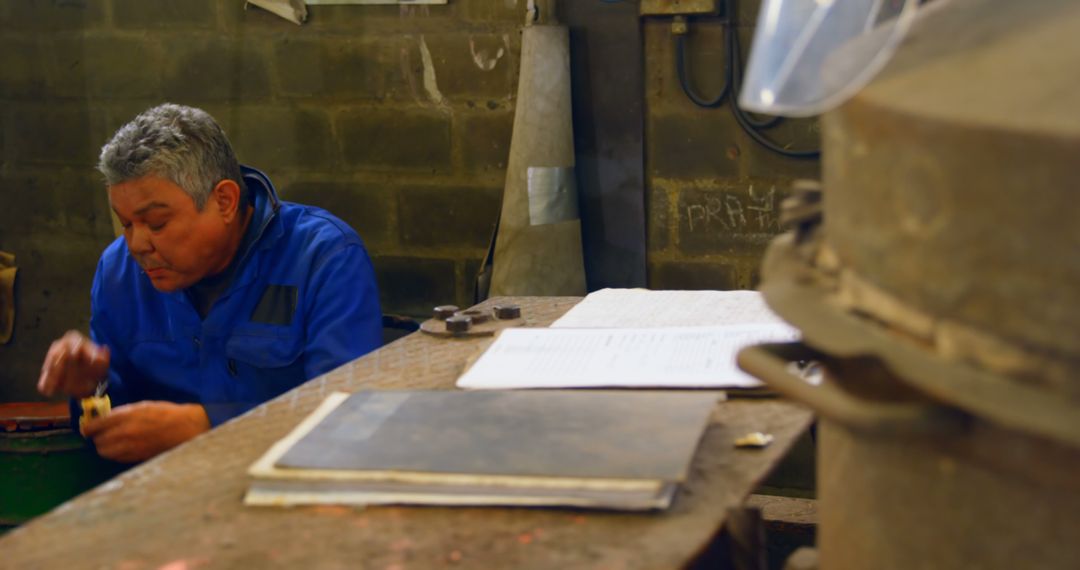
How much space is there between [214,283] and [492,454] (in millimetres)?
1598

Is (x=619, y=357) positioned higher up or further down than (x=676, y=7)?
further down

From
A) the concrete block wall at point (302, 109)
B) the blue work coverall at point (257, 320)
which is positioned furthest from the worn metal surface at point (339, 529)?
the concrete block wall at point (302, 109)

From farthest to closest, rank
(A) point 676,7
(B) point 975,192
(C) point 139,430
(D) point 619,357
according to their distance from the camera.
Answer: (A) point 676,7
(C) point 139,430
(D) point 619,357
(B) point 975,192

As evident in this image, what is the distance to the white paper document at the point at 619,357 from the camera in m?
1.55

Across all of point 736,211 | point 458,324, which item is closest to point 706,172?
point 736,211

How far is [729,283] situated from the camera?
375cm

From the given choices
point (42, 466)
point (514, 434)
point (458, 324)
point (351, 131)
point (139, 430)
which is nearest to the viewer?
point (514, 434)

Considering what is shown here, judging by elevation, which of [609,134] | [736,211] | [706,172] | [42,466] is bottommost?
[42,466]

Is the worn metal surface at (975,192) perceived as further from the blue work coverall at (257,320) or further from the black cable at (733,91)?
the black cable at (733,91)

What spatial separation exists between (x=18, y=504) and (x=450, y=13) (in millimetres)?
1876

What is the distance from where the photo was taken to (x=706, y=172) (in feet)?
12.1

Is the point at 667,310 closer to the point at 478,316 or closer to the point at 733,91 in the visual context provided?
the point at 478,316

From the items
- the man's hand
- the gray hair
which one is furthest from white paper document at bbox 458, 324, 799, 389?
the gray hair

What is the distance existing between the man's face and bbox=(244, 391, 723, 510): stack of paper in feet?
4.11
